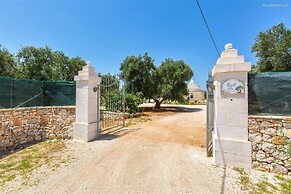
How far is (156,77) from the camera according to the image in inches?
664

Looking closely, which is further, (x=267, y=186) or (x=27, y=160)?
(x=27, y=160)

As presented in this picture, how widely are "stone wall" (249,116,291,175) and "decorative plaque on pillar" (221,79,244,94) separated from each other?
75 centimetres

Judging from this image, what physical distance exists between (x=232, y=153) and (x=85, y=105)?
16.6 feet

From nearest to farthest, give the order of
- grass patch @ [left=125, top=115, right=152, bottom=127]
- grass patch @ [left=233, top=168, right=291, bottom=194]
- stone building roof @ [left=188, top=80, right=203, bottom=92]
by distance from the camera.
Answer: grass patch @ [left=233, top=168, right=291, bottom=194] → grass patch @ [left=125, top=115, right=152, bottom=127] → stone building roof @ [left=188, top=80, right=203, bottom=92]

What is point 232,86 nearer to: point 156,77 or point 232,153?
point 232,153

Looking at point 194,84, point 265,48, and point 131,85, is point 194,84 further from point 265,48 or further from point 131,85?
point 131,85

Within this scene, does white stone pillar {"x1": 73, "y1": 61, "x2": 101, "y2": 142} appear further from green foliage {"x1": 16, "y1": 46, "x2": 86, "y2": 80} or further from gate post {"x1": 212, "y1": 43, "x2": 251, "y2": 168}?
green foliage {"x1": 16, "y1": 46, "x2": 86, "y2": 80}

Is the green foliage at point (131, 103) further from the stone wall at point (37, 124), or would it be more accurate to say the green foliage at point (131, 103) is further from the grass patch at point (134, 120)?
the stone wall at point (37, 124)

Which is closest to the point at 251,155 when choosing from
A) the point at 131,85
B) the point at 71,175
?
the point at 71,175

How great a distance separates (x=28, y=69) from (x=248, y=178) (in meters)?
21.3

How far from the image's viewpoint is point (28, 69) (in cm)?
1759

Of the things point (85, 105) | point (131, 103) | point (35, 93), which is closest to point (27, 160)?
point (85, 105)

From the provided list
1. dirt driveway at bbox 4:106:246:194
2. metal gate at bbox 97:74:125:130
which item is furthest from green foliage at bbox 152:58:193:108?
dirt driveway at bbox 4:106:246:194

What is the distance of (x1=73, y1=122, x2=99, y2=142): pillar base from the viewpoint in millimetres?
6014
